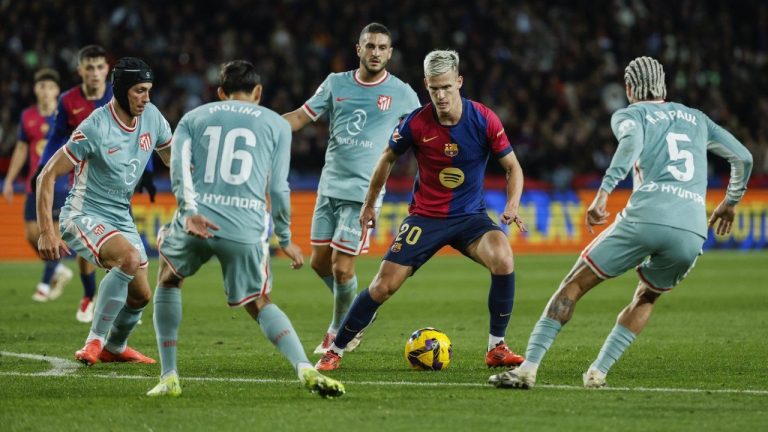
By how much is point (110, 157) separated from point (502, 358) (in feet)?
10.7

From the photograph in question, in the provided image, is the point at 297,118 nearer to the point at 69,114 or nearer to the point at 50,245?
the point at 69,114

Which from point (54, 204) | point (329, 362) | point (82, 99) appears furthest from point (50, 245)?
point (54, 204)

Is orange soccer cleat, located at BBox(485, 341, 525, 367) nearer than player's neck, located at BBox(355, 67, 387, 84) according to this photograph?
Yes

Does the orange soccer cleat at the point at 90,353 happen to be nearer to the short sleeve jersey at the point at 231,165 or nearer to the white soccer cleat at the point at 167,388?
the white soccer cleat at the point at 167,388

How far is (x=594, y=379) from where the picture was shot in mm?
7594

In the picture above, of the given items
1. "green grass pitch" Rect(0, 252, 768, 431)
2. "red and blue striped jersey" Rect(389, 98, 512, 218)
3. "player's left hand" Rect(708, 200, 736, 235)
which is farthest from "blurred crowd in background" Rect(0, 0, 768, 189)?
"player's left hand" Rect(708, 200, 736, 235)

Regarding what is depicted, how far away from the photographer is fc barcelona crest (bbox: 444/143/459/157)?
28.5 feet

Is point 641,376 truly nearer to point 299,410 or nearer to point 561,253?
point 299,410

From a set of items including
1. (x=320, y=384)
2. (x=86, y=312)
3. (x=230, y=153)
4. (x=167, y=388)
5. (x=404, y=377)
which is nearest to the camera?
(x=320, y=384)

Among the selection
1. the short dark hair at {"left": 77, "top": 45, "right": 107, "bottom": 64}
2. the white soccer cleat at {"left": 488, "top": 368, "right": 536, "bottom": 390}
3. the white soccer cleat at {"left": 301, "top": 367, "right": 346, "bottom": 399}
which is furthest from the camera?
the short dark hair at {"left": 77, "top": 45, "right": 107, "bottom": 64}

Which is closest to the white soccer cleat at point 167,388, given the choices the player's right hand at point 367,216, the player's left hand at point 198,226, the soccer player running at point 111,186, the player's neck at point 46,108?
the player's left hand at point 198,226

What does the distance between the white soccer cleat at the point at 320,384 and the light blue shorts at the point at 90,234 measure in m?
2.16

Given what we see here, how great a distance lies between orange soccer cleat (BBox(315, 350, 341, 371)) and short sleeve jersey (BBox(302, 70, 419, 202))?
1.76 m

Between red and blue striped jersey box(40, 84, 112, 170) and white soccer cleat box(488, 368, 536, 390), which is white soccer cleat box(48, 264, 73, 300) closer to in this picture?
red and blue striped jersey box(40, 84, 112, 170)
